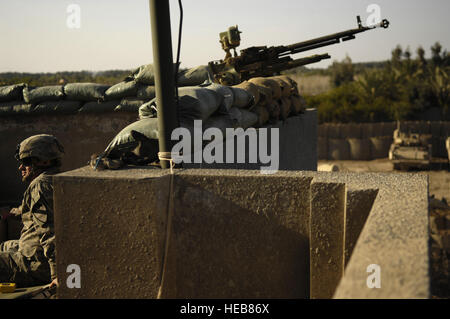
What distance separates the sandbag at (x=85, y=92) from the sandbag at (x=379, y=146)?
19525 mm

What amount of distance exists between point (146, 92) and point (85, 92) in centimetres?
86

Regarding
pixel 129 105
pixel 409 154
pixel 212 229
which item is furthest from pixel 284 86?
pixel 409 154

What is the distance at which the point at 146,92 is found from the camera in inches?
221

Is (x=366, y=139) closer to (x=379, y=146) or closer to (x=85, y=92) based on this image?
(x=379, y=146)

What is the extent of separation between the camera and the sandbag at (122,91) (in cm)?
570

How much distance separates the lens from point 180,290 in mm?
2465

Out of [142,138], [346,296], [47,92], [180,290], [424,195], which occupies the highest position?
[47,92]

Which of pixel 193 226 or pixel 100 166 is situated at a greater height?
pixel 100 166

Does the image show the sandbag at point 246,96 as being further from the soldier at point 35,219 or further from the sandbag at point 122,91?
the soldier at point 35,219

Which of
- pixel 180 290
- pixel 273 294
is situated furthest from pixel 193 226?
pixel 273 294
